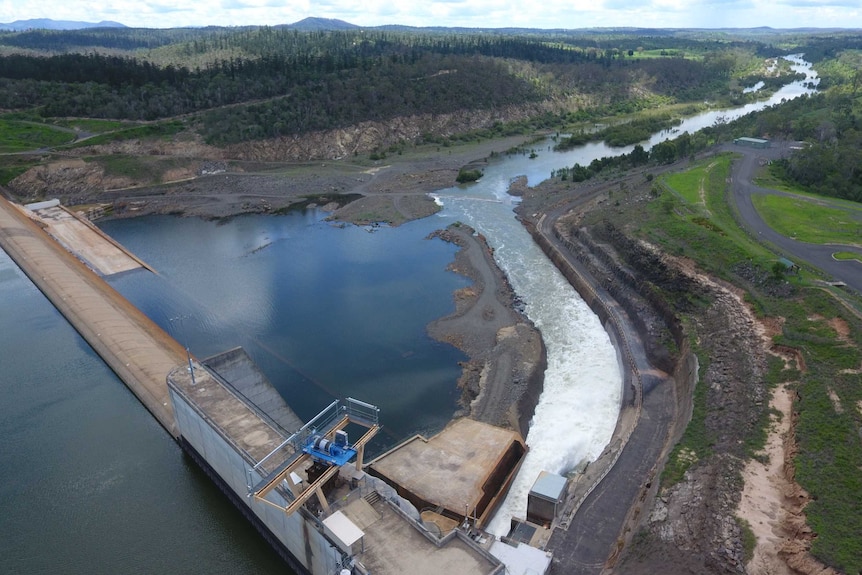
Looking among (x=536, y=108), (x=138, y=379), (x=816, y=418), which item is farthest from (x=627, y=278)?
(x=536, y=108)

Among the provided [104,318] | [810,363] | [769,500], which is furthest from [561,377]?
[104,318]

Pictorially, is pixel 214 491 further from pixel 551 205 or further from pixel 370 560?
pixel 551 205

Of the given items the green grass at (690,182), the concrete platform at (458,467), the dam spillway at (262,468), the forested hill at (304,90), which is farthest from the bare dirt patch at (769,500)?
the forested hill at (304,90)

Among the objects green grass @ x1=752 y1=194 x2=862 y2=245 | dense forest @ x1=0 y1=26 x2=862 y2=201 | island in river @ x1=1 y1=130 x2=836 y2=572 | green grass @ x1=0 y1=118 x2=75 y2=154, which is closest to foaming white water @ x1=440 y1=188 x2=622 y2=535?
island in river @ x1=1 y1=130 x2=836 y2=572

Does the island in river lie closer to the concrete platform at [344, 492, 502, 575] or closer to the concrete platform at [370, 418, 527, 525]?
the concrete platform at [370, 418, 527, 525]

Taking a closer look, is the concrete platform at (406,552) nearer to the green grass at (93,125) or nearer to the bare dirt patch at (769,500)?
the bare dirt patch at (769,500)

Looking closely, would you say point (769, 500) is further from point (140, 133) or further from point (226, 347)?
point (140, 133)
